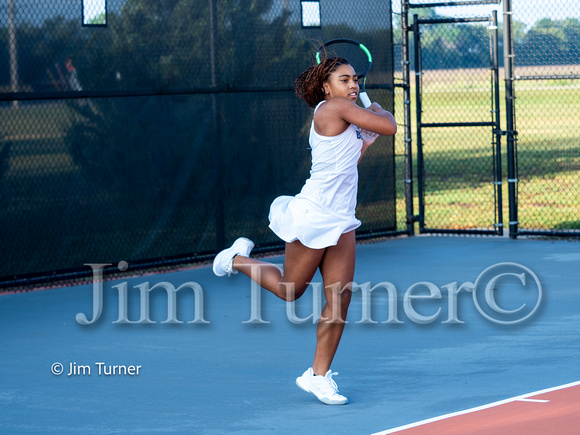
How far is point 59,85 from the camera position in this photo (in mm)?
9461

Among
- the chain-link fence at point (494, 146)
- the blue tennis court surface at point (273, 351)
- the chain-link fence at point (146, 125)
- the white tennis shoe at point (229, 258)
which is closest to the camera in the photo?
the blue tennis court surface at point (273, 351)

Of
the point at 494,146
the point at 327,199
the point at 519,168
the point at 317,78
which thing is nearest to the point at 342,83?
the point at 317,78

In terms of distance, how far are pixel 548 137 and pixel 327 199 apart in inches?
866

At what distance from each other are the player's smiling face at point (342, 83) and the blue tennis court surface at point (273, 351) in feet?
5.72

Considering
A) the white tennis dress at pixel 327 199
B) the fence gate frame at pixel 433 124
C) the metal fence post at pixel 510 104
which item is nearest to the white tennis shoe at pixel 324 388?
the white tennis dress at pixel 327 199

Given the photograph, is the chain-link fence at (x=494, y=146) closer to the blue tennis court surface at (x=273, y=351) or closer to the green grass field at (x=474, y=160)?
the green grass field at (x=474, y=160)

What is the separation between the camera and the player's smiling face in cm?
578

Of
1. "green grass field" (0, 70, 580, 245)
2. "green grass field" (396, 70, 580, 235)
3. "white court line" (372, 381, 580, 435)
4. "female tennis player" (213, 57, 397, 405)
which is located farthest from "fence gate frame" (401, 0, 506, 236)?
"female tennis player" (213, 57, 397, 405)

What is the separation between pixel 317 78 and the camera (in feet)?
19.1

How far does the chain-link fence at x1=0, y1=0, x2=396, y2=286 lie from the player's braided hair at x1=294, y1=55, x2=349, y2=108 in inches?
161

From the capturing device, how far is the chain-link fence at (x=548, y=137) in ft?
39.3

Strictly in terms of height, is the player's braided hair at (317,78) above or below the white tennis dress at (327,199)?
above

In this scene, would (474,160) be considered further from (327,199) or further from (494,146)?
(327,199)

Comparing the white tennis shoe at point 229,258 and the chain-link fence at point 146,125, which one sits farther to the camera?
the chain-link fence at point 146,125
